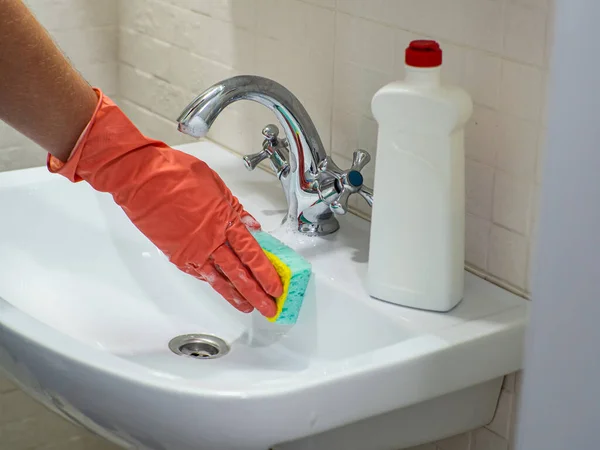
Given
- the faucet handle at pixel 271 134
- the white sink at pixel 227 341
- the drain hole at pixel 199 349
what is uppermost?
the faucet handle at pixel 271 134

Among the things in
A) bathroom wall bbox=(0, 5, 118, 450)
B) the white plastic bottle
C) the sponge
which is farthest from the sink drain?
bathroom wall bbox=(0, 5, 118, 450)

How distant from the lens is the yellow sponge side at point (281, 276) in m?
0.88

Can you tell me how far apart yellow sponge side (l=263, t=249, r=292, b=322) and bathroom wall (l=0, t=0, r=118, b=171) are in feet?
2.37

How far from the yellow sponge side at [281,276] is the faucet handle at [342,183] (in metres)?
0.13

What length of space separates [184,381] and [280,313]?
0.76ft

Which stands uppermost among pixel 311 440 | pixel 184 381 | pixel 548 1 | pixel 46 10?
pixel 548 1

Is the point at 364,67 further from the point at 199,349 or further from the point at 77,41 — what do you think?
the point at 77,41

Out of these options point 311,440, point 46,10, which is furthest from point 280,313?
point 46,10

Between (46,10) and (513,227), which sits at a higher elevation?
(46,10)

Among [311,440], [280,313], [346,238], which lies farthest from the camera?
[346,238]

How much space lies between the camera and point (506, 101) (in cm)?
86

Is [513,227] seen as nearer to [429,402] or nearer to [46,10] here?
[429,402]

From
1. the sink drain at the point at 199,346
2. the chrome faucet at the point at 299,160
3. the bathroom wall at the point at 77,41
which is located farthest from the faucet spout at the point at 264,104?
the bathroom wall at the point at 77,41

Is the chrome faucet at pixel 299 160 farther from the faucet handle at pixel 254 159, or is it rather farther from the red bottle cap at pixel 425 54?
the red bottle cap at pixel 425 54
